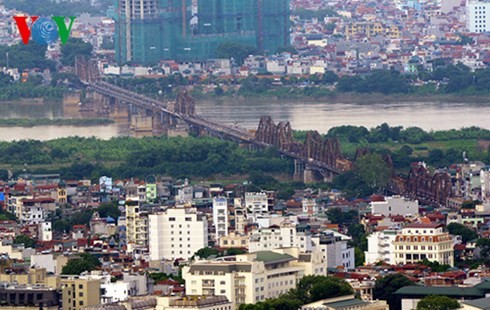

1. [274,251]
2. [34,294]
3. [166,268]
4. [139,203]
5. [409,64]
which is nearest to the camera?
[34,294]

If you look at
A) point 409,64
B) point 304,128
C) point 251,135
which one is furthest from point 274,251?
point 409,64

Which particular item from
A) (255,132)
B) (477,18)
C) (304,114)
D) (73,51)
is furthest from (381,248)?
(477,18)

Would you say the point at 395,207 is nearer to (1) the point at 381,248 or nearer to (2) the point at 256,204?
(2) the point at 256,204

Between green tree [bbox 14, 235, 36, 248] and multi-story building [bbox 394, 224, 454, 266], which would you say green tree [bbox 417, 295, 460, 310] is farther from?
green tree [bbox 14, 235, 36, 248]

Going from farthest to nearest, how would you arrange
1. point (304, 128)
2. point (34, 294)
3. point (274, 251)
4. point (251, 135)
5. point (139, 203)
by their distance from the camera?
point (304, 128) < point (251, 135) < point (139, 203) < point (274, 251) < point (34, 294)

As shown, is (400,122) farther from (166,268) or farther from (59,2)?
(59,2)

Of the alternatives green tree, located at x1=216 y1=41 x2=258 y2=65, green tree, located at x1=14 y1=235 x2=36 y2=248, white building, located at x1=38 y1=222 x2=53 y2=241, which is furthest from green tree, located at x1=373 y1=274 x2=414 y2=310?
green tree, located at x1=216 y1=41 x2=258 y2=65
